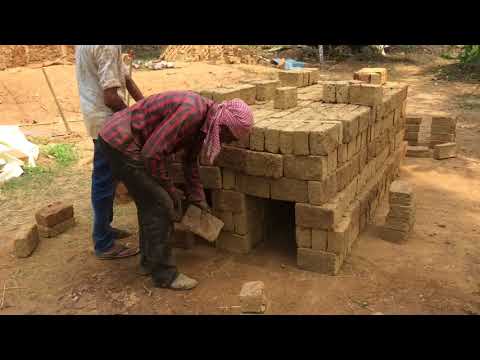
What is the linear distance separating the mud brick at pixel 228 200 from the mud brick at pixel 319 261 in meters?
0.74

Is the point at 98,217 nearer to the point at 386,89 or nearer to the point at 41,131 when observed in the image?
the point at 386,89

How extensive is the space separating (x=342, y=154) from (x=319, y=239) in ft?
2.86

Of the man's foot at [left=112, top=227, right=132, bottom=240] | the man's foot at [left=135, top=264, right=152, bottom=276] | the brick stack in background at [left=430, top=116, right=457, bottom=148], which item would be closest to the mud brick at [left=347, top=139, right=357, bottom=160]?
the man's foot at [left=135, top=264, right=152, bottom=276]

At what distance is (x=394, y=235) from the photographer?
4.95m

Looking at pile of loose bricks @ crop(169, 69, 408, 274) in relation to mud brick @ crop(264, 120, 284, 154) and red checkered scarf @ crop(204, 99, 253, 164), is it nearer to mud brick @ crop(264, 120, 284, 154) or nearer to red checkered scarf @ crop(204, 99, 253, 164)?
mud brick @ crop(264, 120, 284, 154)

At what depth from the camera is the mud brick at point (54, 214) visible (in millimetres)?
5129

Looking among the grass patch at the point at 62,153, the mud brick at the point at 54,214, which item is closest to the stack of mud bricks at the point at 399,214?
the mud brick at the point at 54,214

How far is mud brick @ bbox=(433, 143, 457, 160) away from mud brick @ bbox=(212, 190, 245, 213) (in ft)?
15.8

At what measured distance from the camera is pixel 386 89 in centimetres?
664

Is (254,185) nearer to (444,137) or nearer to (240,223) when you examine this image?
(240,223)

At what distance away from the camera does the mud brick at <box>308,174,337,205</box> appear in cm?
407

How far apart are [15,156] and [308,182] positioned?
5.35 meters

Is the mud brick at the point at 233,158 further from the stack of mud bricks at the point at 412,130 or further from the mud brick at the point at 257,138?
the stack of mud bricks at the point at 412,130

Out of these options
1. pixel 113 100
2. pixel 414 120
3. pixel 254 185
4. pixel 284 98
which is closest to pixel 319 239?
pixel 254 185
